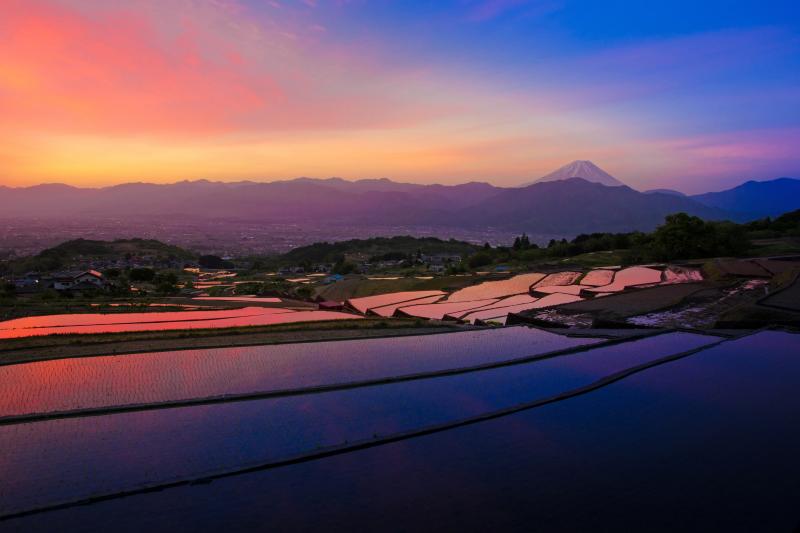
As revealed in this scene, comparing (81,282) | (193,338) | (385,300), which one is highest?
(193,338)

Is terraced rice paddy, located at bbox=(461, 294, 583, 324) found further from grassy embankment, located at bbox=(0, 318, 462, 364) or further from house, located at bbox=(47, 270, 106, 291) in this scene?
house, located at bbox=(47, 270, 106, 291)

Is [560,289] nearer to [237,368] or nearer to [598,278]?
[598,278]

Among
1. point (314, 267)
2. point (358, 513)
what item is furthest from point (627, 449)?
point (314, 267)

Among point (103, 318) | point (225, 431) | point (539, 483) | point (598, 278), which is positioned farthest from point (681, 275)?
A: point (103, 318)

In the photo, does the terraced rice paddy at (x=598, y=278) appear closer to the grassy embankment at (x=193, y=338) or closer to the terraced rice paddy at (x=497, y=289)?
the terraced rice paddy at (x=497, y=289)

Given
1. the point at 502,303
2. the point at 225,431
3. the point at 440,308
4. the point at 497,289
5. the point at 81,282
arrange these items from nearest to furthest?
the point at 225,431, the point at 440,308, the point at 502,303, the point at 497,289, the point at 81,282

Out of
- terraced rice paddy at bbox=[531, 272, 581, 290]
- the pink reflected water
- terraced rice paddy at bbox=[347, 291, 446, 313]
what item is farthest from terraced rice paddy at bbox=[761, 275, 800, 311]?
the pink reflected water

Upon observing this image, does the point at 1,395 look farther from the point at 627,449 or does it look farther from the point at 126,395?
the point at 627,449
